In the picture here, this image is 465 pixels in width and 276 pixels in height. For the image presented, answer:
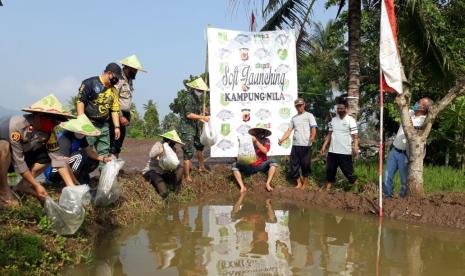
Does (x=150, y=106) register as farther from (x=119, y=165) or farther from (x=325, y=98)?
(x=119, y=165)

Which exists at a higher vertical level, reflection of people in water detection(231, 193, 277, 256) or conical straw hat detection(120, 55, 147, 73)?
conical straw hat detection(120, 55, 147, 73)

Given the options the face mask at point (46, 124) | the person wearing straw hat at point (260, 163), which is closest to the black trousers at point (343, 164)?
the person wearing straw hat at point (260, 163)

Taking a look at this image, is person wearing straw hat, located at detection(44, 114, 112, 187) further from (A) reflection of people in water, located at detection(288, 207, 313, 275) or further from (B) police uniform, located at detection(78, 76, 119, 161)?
(A) reflection of people in water, located at detection(288, 207, 313, 275)

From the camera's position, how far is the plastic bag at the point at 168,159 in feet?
21.4

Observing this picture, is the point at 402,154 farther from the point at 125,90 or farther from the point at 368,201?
the point at 125,90

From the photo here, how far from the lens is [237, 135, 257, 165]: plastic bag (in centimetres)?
804

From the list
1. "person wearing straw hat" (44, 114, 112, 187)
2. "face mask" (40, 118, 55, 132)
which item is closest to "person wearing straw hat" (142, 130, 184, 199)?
"person wearing straw hat" (44, 114, 112, 187)

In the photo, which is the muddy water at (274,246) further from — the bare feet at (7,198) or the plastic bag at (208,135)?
the plastic bag at (208,135)

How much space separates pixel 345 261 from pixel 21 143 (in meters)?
3.43

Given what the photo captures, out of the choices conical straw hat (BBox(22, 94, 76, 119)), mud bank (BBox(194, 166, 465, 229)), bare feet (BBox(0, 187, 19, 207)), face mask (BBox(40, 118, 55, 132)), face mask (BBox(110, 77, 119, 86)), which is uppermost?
face mask (BBox(110, 77, 119, 86))

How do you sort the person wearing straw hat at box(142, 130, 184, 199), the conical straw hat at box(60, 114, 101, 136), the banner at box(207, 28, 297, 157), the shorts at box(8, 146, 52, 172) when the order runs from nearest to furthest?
the shorts at box(8, 146, 52, 172) < the conical straw hat at box(60, 114, 101, 136) < the person wearing straw hat at box(142, 130, 184, 199) < the banner at box(207, 28, 297, 157)

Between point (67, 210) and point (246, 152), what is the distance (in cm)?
440

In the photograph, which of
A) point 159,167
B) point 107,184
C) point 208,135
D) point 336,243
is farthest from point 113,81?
point 336,243

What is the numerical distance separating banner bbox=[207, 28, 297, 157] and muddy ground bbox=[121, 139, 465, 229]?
2.20 feet
